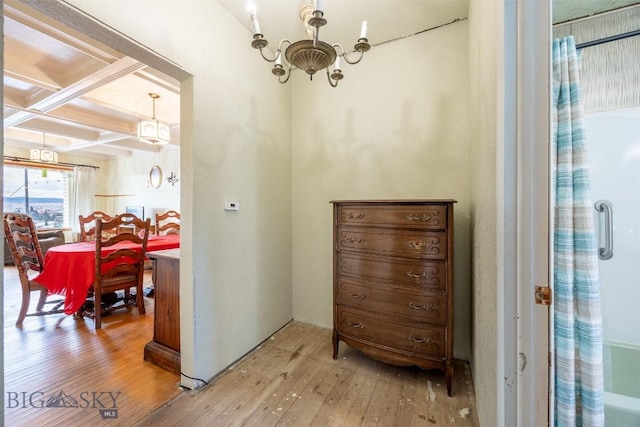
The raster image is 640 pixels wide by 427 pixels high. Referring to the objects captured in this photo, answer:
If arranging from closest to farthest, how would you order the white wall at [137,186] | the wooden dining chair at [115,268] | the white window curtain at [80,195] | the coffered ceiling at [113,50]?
the coffered ceiling at [113,50]
the wooden dining chair at [115,268]
the white wall at [137,186]
the white window curtain at [80,195]

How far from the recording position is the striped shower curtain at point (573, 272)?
34.5 inches

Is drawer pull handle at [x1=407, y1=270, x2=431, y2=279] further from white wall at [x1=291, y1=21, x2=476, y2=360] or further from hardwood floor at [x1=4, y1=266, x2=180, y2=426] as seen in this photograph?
hardwood floor at [x1=4, y1=266, x2=180, y2=426]

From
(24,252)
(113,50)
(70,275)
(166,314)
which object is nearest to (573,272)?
(166,314)

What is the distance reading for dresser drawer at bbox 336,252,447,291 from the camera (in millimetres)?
1501

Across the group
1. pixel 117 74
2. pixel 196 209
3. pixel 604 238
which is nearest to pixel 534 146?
pixel 604 238

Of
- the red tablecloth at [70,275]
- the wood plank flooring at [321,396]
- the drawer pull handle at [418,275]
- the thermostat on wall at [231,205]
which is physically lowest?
the wood plank flooring at [321,396]

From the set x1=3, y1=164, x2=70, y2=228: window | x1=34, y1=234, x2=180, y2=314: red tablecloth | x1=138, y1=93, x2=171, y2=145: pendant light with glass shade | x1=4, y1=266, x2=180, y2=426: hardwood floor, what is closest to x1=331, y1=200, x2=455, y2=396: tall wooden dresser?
x1=4, y1=266, x2=180, y2=426: hardwood floor

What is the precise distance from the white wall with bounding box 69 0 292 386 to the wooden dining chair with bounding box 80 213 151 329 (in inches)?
59.2

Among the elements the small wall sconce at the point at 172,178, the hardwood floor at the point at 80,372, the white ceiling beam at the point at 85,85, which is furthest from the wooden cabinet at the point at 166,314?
the small wall sconce at the point at 172,178

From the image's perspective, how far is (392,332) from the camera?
1604mm

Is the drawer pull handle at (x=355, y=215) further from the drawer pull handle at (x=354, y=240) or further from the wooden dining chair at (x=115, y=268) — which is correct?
the wooden dining chair at (x=115, y=268)

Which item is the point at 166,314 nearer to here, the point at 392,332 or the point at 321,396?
the point at 321,396

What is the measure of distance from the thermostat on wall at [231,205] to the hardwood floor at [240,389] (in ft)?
3.80

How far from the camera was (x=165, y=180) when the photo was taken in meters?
5.53
